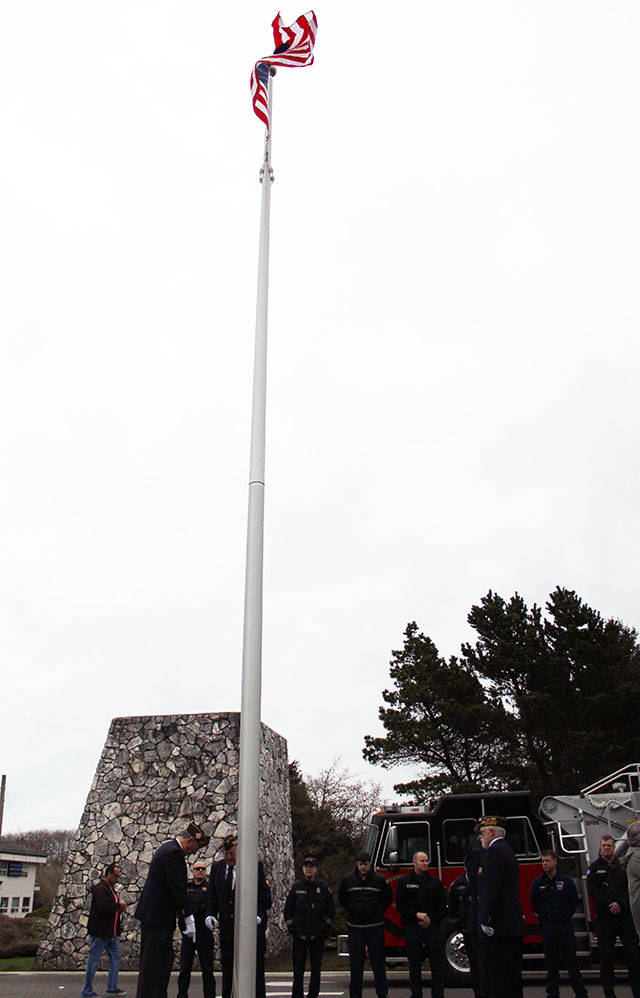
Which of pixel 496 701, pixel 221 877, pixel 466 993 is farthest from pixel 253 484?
pixel 496 701

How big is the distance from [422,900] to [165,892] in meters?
3.54

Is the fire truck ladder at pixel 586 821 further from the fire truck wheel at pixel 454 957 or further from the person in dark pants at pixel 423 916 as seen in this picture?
the person in dark pants at pixel 423 916

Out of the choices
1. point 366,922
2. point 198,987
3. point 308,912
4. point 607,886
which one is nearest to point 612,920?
point 607,886

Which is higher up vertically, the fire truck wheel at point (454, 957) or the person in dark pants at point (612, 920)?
the person in dark pants at point (612, 920)

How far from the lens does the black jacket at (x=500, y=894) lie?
7.10 m

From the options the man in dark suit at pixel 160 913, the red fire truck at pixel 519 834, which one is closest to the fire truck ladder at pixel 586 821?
the red fire truck at pixel 519 834

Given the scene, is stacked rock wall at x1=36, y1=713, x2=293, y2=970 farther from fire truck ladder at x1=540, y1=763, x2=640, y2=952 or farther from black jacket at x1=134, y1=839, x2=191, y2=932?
black jacket at x1=134, y1=839, x2=191, y2=932

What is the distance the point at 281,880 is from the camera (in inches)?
704

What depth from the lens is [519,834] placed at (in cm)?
1237

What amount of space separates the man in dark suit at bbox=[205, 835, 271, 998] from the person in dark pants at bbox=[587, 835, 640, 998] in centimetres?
361

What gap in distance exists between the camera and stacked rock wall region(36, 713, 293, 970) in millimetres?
16109

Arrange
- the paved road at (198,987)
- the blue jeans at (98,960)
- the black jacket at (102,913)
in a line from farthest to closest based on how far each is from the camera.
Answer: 1. the black jacket at (102,913)
2. the blue jeans at (98,960)
3. the paved road at (198,987)

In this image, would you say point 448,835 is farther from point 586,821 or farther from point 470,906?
point 470,906

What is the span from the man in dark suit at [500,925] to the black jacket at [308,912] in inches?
108
